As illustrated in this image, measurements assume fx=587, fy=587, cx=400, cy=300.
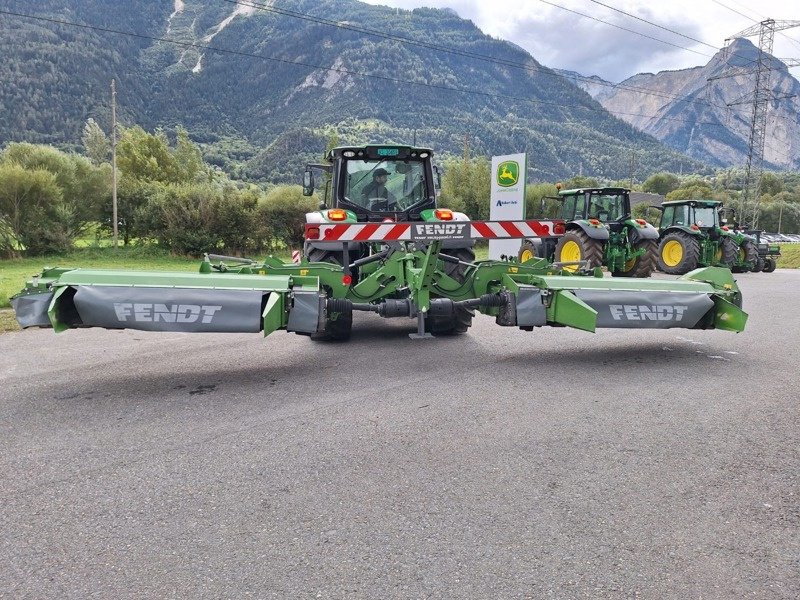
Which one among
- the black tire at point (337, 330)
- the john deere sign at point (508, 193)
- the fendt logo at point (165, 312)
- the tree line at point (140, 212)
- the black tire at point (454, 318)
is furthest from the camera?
the tree line at point (140, 212)

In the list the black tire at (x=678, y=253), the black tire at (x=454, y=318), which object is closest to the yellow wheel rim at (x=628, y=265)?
the black tire at (x=678, y=253)

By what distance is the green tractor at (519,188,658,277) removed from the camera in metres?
14.1

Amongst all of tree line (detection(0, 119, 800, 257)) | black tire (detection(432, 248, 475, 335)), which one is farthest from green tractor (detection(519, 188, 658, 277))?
black tire (detection(432, 248, 475, 335))

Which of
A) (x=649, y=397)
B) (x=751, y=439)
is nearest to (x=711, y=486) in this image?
(x=751, y=439)

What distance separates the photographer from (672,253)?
16375mm

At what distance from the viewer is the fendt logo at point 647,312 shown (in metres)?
5.52

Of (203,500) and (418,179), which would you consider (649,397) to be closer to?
(203,500)

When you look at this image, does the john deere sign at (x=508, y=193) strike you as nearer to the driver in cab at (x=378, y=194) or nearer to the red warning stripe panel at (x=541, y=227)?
the driver in cab at (x=378, y=194)

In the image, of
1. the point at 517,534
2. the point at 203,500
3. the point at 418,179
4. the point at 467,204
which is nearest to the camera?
the point at 517,534

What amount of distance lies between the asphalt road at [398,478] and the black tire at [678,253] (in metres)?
11.1

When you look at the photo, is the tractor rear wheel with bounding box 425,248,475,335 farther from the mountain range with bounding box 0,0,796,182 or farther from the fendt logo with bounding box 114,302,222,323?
the mountain range with bounding box 0,0,796,182

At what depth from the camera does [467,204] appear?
28406 millimetres

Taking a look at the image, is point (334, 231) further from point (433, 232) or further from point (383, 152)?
point (383, 152)

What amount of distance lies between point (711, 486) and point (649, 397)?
1.55 meters
